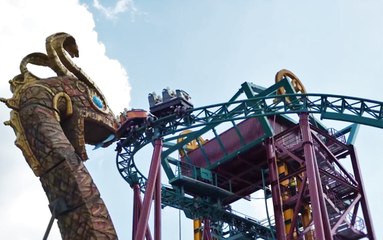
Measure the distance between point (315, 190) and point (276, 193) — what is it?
127 inches

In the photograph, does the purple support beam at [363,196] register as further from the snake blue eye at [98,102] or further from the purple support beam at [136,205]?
the snake blue eye at [98,102]

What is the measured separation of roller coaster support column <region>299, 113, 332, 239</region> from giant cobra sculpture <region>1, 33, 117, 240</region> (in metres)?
6.33

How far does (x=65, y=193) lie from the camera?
1270cm

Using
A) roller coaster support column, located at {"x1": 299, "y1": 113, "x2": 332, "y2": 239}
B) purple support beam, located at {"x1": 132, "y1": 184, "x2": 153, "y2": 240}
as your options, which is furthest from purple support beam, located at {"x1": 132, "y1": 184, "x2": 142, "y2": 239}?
roller coaster support column, located at {"x1": 299, "y1": 113, "x2": 332, "y2": 239}

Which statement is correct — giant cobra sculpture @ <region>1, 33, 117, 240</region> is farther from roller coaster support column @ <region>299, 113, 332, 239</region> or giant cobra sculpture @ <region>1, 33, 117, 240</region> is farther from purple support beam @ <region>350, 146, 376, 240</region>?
purple support beam @ <region>350, 146, 376, 240</region>

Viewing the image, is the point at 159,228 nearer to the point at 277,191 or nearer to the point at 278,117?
the point at 277,191

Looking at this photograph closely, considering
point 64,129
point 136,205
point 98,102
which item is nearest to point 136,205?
point 136,205

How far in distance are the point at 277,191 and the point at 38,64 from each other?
9.84 meters

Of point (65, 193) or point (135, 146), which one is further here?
point (135, 146)

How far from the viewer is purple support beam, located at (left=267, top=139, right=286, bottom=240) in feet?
65.9

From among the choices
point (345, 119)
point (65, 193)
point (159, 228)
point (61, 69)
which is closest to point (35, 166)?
point (65, 193)

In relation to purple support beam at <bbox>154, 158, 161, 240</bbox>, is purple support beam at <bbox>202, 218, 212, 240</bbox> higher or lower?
higher

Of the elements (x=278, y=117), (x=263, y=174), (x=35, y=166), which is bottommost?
(x=35, y=166)

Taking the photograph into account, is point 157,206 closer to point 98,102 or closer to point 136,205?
point 136,205
